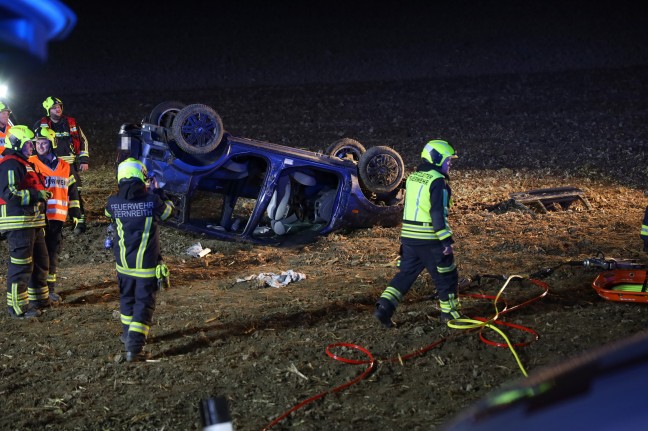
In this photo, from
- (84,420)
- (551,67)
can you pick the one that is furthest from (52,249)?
(551,67)

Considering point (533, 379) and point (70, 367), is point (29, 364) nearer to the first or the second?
point (70, 367)

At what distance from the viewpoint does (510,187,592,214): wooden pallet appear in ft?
40.5

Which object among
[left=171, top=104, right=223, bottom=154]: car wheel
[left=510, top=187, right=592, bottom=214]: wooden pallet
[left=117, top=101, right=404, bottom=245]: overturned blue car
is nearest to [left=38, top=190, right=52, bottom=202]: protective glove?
[left=117, top=101, right=404, bottom=245]: overturned blue car

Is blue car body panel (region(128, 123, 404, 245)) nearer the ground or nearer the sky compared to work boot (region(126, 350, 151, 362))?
nearer the sky

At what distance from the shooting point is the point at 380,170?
11.3 meters

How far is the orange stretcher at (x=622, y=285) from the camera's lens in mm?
8156

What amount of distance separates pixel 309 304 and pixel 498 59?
16190 millimetres

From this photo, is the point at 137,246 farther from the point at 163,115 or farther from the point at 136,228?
the point at 163,115

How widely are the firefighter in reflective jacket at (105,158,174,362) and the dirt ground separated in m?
0.33

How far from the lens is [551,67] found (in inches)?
894

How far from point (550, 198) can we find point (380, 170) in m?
2.75

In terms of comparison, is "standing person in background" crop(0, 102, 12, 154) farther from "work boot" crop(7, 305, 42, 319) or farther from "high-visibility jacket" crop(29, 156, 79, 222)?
"work boot" crop(7, 305, 42, 319)

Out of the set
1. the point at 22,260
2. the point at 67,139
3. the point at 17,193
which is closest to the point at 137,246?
the point at 17,193

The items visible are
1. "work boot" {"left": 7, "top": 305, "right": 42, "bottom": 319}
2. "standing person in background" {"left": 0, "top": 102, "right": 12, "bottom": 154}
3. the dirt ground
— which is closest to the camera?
the dirt ground
